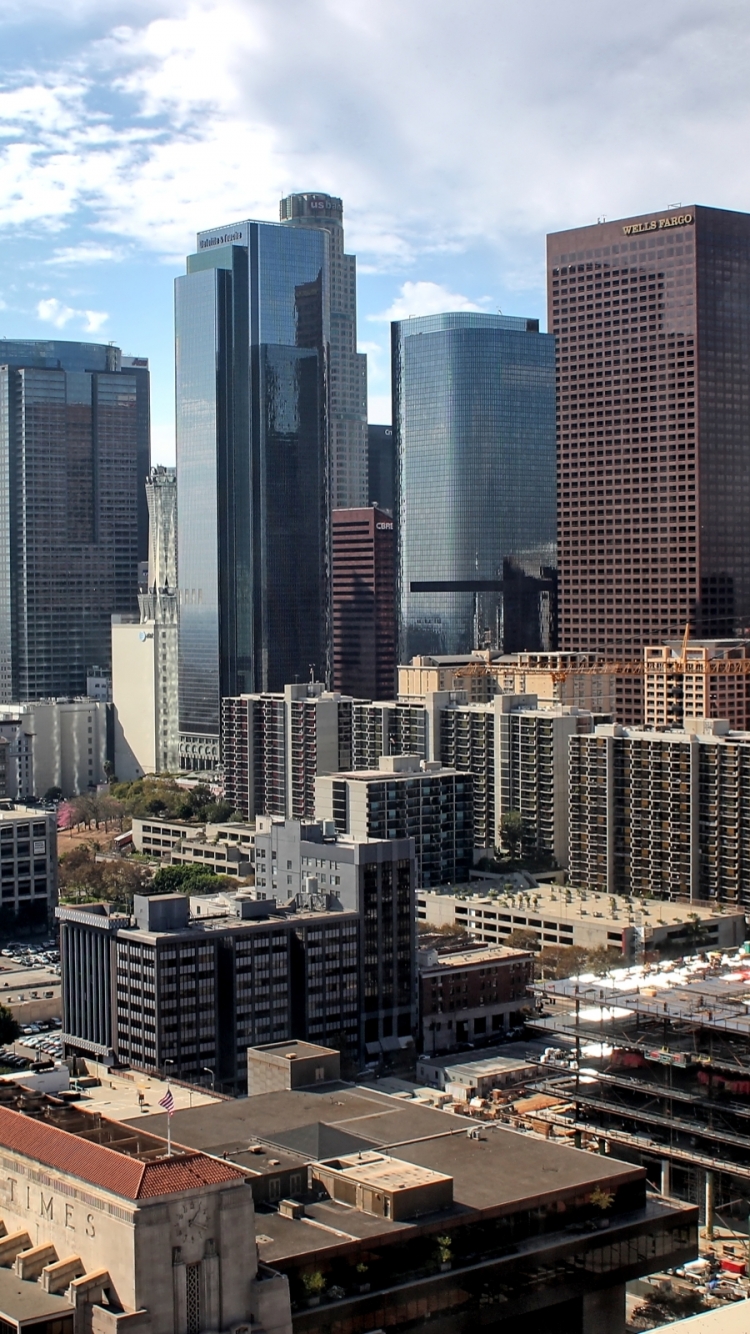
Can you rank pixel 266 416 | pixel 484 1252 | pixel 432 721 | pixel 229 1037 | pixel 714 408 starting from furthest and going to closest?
1. pixel 266 416
2. pixel 714 408
3. pixel 432 721
4. pixel 229 1037
5. pixel 484 1252

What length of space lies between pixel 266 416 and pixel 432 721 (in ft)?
144

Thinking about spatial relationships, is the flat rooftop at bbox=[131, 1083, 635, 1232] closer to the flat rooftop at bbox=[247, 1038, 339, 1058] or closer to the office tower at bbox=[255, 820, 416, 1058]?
the flat rooftop at bbox=[247, 1038, 339, 1058]

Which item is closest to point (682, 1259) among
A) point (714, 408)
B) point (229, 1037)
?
point (229, 1037)

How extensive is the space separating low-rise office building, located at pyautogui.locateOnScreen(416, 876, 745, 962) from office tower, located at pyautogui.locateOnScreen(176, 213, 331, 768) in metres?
53.0

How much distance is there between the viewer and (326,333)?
14250 cm

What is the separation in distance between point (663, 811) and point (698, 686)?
20132 millimetres

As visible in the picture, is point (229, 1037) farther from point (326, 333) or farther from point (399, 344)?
point (399, 344)

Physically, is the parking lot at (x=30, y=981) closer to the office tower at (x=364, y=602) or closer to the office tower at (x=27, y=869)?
the office tower at (x=27, y=869)

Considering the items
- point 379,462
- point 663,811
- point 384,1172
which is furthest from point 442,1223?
point 379,462

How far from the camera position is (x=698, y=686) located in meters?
108

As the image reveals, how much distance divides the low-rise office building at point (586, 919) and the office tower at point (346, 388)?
9475 centimetres

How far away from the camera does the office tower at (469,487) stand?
154 m

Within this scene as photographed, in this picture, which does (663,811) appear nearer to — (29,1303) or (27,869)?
(27,869)

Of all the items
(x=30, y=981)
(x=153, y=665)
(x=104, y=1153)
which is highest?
(x=153, y=665)
